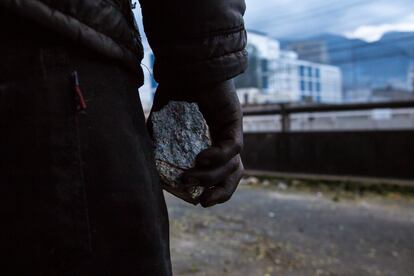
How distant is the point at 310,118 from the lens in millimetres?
8641

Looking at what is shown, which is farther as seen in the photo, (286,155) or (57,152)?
(286,155)

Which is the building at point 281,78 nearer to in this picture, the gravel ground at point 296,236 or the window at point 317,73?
the window at point 317,73

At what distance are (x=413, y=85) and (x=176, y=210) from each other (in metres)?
9.19

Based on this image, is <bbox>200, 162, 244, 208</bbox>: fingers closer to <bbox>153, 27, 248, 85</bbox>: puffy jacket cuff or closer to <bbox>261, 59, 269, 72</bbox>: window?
<bbox>153, 27, 248, 85</bbox>: puffy jacket cuff

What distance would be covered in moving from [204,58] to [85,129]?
0.75 ft

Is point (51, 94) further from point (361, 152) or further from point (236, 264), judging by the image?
point (361, 152)

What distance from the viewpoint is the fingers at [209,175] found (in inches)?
31.9

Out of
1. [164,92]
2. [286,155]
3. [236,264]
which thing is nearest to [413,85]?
[286,155]

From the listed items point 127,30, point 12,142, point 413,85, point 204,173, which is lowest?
point 413,85

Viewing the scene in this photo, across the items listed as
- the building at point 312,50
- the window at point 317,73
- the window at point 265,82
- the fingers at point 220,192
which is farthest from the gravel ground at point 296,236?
the window at point 317,73

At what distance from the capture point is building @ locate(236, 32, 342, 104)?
8828mm

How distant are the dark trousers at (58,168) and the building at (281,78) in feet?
22.1

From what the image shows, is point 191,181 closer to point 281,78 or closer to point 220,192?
point 220,192

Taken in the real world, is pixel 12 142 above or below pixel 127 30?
below
